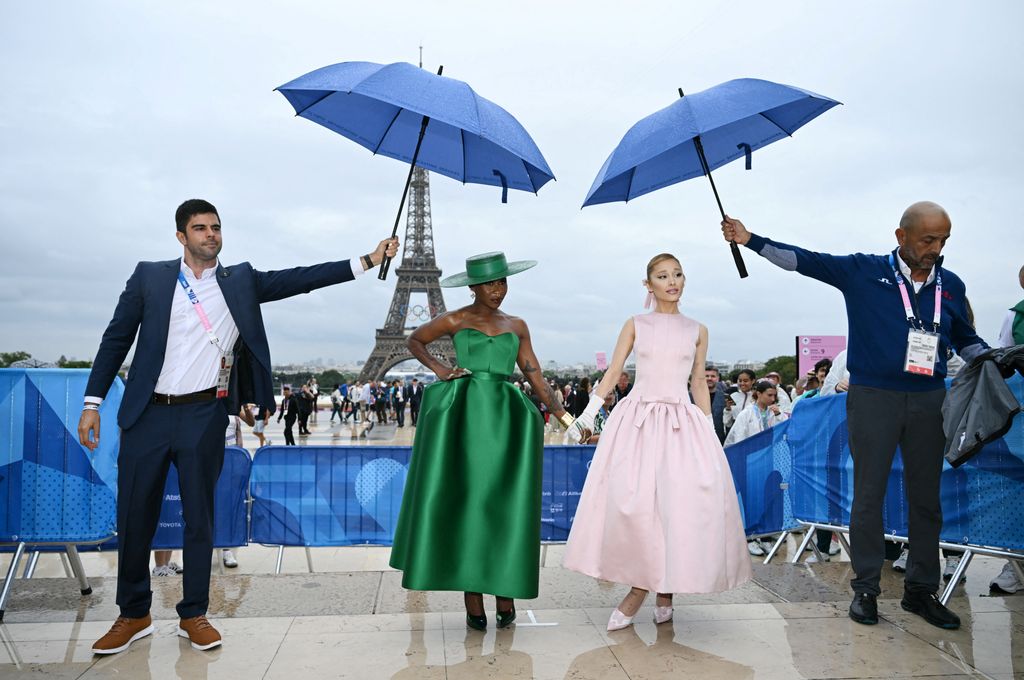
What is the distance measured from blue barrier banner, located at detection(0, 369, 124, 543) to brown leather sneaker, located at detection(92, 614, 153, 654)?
123cm

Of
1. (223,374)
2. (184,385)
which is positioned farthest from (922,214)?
(184,385)

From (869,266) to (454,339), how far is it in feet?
6.82

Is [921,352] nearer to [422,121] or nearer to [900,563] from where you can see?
[900,563]

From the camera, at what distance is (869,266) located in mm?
4078

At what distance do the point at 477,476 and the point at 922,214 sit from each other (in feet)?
7.93

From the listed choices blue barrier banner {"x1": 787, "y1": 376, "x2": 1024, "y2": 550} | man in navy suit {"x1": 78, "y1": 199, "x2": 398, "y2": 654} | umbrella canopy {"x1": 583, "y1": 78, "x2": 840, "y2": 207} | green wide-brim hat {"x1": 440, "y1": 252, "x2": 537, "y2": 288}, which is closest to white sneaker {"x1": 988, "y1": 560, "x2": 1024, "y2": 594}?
blue barrier banner {"x1": 787, "y1": 376, "x2": 1024, "y2": 550}

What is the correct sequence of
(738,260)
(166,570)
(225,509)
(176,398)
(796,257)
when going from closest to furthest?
(176,398) → (796,257) → (738,260) → (166,570) → (225,509)

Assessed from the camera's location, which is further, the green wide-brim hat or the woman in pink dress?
the green wide-brim hat

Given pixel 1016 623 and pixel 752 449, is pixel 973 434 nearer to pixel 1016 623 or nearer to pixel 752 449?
pixel 1016 623

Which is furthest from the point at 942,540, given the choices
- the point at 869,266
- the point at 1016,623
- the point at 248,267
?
the point at 248,267

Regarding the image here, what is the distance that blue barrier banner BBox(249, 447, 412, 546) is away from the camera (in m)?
5.71

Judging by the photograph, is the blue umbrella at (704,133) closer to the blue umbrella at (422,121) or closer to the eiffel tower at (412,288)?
the blue umbrella at (422,121)

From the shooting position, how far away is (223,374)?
375 centimetres

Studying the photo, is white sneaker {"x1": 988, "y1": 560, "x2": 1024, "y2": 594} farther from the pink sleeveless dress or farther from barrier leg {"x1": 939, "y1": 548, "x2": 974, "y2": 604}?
the pink sleeveless dress
